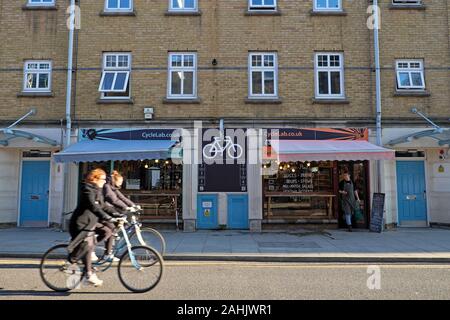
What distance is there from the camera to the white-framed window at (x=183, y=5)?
12.6 metres

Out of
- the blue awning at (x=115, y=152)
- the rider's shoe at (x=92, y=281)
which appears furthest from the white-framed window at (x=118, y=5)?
the rider's shoe at (x=92, y=281)

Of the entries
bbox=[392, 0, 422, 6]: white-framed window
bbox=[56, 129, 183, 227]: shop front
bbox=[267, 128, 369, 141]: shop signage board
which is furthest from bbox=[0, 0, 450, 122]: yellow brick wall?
bbox=[56, 129, 183, 227]: shop front

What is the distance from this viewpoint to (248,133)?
12.0 meters

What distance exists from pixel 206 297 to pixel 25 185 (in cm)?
986

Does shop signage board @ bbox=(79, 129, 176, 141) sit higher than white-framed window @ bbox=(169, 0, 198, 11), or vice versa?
white-framed window @ bbox=(169, 0, 198, 11)

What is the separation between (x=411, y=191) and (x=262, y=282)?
849cm

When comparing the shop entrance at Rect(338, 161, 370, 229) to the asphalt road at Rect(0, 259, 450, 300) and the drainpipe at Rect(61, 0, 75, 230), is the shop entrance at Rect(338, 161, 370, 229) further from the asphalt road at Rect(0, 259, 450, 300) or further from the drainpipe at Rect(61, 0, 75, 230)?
the drainpipe at Rect(61, 0, 75, 230)

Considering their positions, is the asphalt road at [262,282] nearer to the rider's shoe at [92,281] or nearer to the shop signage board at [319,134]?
the rider's shoe at [92,281]

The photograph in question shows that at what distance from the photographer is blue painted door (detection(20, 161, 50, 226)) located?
40.8 ft

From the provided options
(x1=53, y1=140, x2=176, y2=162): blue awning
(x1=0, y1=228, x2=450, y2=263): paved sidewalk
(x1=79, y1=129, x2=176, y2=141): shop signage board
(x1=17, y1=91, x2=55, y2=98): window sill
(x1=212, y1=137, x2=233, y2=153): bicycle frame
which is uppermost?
(x1=17, y1=91, x2=55, y2=98): window sill

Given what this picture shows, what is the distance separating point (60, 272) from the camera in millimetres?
5578

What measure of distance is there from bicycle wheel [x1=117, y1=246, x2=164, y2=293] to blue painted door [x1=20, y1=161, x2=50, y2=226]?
8225mm

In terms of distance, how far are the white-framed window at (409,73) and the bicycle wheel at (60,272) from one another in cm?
1131
